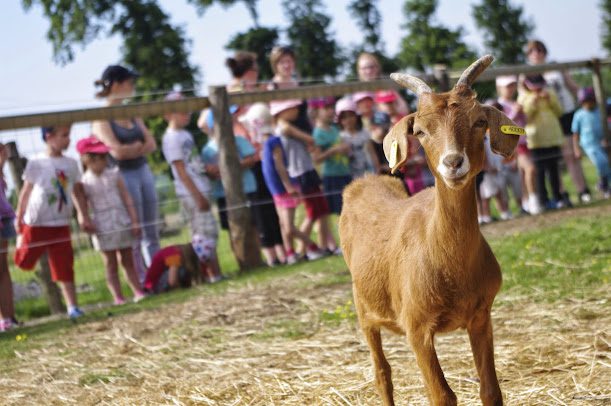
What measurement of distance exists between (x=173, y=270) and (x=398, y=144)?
5.94 m

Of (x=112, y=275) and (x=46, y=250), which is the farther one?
(x=112, y=275)

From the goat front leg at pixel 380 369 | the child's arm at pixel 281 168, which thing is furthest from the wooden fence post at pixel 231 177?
the goat front leg at pixel 380 369

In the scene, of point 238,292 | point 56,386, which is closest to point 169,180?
point 238,292

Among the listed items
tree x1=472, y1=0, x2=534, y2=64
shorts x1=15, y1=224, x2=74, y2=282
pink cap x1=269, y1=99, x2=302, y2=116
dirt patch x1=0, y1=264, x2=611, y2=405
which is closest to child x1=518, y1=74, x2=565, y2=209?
pink cap x1=269, y1=99, x2=302, y2=116

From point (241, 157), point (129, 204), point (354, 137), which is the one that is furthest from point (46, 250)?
point (354, 137)

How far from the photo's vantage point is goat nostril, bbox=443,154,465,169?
3.70 meters

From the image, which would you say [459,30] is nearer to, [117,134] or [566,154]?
[566,154]

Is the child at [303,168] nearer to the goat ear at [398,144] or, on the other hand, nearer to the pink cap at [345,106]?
the pink cap at [345,106]

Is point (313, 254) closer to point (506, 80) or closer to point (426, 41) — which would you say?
point (506, 80)

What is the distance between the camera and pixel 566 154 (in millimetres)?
13445

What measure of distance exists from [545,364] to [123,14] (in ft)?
132

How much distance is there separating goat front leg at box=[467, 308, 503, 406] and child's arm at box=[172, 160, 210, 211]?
6378 mm

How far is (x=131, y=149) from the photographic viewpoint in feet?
32.1

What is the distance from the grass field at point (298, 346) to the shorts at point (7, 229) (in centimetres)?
106
